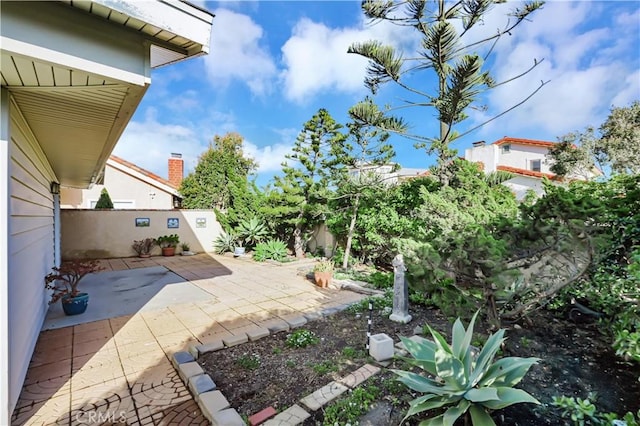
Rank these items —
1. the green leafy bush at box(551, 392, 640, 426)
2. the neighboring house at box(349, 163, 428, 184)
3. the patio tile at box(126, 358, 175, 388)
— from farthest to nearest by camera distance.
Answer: the neighboring house at box(349, 163, 428, 184)
the patio tile at box(126, 358, 175, 388)
the green leafy bush at box(551, 392, 640, 426)

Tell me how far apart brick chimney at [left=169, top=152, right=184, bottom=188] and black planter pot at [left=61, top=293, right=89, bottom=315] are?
1200 centimetres

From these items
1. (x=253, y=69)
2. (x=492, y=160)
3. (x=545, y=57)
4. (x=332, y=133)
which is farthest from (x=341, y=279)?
(x=492, y=160)

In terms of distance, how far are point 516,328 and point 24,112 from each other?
19.1 ft

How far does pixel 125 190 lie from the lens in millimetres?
12789

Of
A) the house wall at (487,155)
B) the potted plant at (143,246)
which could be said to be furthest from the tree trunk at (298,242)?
the house wall at (487,155)

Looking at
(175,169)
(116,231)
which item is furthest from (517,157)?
(116,231)

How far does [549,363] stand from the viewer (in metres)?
2.80

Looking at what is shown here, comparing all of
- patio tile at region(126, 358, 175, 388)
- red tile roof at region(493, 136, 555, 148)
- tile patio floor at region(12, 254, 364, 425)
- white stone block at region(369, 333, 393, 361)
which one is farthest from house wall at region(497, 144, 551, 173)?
patio tile at region(126, 358, 175, 388)

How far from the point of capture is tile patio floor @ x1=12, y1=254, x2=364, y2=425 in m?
2.37

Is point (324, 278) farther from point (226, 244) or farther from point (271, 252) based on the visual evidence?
point (226, 244)

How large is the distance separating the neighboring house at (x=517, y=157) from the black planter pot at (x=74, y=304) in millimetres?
15568

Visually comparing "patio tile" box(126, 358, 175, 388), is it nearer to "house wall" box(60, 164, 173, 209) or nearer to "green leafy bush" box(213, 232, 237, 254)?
"green leafy bush" box(213, 232, 237, 254)

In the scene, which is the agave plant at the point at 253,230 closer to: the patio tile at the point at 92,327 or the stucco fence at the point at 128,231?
the stucco fence at the point at 128,231

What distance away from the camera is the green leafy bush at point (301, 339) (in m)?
3.46
